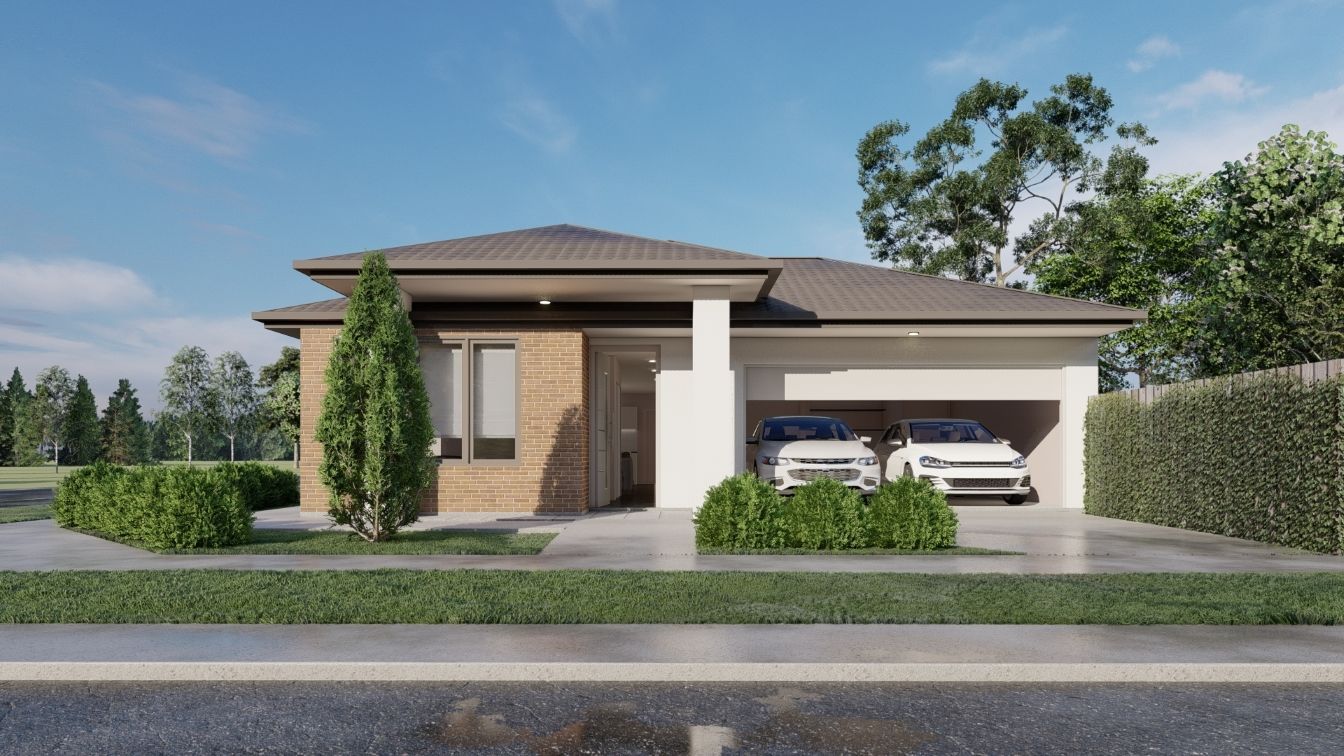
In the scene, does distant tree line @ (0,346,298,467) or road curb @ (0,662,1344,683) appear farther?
distant tree line @ (0,346,298,467)

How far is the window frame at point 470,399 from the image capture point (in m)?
15.6

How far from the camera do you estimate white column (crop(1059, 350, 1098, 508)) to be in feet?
56.0

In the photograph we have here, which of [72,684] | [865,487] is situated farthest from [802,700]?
[865,487]

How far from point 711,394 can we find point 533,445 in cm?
320

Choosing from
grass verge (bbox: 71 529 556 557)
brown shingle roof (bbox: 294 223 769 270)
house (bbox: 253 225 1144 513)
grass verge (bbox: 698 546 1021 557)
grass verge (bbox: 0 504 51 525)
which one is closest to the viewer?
grass verge (bbox: 698 546 1021 557)

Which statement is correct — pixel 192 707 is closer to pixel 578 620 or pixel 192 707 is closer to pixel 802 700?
pixel 578 620

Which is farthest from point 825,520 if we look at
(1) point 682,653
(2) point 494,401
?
(2) point 494,401

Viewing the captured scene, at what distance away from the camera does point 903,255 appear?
126 ft

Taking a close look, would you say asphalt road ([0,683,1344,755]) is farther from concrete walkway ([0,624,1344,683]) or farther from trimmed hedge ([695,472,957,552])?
trimmed hedge ([695,472,957,552])

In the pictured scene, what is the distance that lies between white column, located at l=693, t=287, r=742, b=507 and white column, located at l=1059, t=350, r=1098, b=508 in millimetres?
6752

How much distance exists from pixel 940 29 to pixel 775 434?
11.6m

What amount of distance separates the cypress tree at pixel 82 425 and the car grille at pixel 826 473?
299 feet

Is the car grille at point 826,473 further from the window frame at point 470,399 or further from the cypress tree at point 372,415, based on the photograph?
the cypress tree at point 372,415

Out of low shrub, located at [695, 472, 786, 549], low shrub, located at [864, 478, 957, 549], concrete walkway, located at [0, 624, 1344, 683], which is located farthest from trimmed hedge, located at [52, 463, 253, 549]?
low shrub, located at [864, 478, 957, 549]
